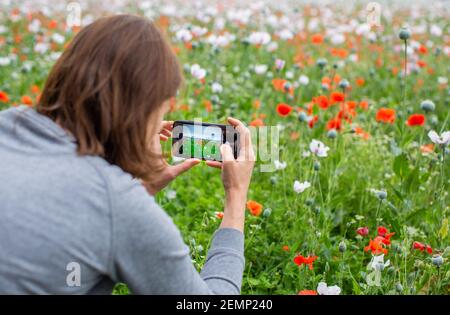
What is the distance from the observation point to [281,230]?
7.39ft

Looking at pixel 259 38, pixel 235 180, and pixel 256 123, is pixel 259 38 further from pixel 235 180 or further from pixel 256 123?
pixel 235 180

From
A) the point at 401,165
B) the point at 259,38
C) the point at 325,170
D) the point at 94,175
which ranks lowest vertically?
the point at 325,170

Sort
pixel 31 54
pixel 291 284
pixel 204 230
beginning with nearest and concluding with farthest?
pixel 291 284
pixel 204 230
pixel 31 54

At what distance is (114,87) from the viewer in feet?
3.76

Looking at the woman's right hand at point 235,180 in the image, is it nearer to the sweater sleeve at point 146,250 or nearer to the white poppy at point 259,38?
the sweater sleeve at point 146,250

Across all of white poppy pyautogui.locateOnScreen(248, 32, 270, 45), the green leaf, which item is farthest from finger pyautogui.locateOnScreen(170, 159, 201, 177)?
white poppy pyautogui.locateOnScreen(248, 32, 270, 45)

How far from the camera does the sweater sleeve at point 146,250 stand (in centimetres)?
109

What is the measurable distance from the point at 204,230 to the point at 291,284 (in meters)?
0.32

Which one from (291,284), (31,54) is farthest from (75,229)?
(31,54)

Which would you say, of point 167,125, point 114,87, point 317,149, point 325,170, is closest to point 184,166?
point 167,125

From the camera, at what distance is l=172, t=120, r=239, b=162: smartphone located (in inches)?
56.6

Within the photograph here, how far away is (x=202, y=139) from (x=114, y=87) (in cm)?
34
